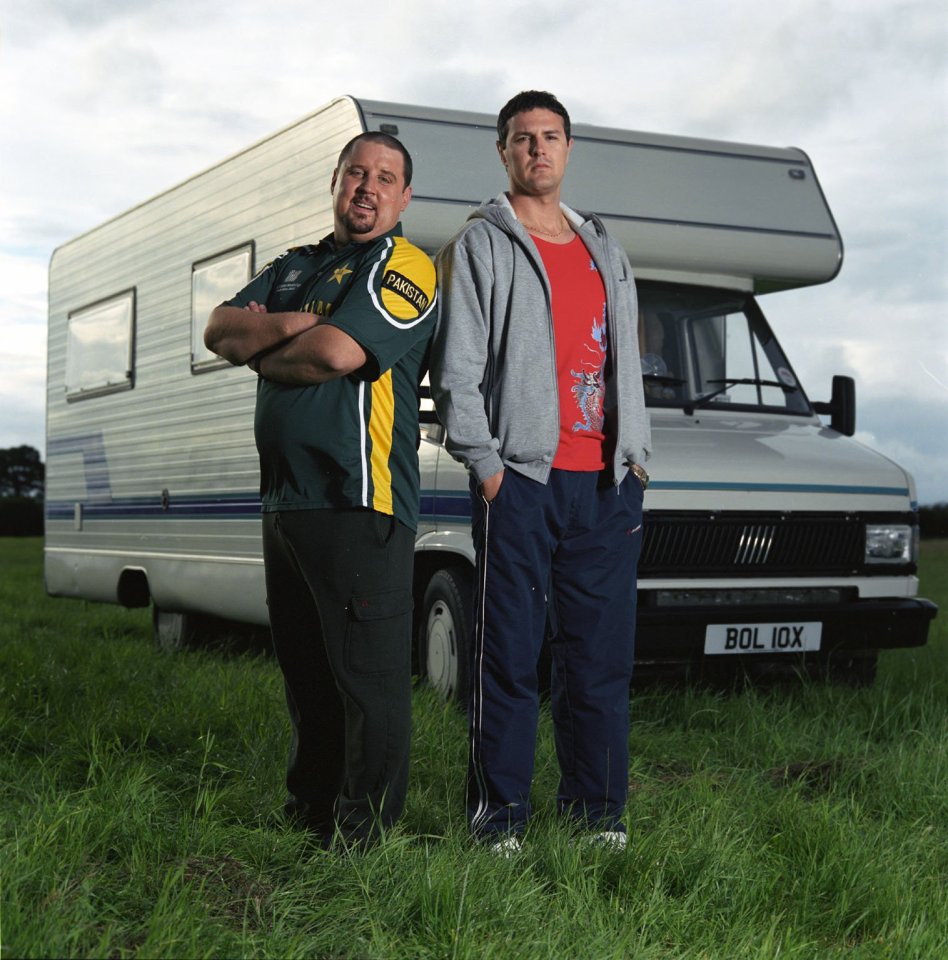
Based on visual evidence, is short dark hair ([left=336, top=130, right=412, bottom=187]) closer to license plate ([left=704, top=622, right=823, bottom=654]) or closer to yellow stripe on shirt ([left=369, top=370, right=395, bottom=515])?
yellow stripe on shirt ([left=369, top=370, right=395, bottom=515])

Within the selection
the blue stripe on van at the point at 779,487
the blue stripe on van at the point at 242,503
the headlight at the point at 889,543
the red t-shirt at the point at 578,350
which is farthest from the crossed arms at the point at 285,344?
the headlight at the point at 889,543

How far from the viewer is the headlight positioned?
6.37 meters

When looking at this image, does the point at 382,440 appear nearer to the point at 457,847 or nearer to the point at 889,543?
the point at 457,847

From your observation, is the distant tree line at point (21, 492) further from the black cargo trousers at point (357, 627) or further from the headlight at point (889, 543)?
the black cargo trousers at point (357, 627)

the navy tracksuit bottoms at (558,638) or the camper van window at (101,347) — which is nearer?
the navy tracksuit bottoms at (558,638)

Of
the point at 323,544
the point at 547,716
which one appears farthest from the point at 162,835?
the point at 547,716

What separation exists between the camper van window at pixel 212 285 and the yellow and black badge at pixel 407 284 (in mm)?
4061

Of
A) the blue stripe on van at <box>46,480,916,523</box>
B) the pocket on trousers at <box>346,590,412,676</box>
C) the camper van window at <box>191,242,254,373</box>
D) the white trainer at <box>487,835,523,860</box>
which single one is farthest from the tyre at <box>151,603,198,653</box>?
the pocket on trousers at <box>346,590,412,676</box>

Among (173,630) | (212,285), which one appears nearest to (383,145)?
(212,285)

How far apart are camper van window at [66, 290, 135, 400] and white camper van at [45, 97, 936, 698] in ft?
1.13

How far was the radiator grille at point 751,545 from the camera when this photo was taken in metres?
5.91

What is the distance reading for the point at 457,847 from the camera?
3.51 m

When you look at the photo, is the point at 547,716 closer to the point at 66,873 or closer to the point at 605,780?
the point at 605,780

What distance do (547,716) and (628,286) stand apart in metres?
2.28
